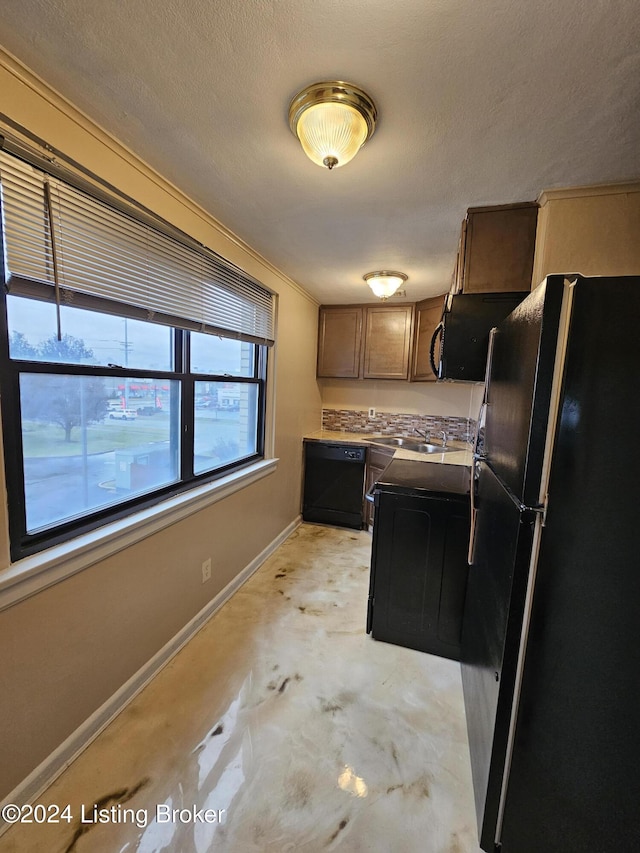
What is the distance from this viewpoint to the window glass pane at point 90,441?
48.5 inches

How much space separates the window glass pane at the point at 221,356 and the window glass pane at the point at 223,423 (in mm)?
87

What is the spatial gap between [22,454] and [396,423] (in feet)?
10.7

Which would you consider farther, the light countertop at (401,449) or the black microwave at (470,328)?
the light countertop at (401,449)

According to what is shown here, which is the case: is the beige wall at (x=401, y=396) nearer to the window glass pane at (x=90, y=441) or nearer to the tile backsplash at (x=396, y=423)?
the tile backsplash at (x=396, y=423)

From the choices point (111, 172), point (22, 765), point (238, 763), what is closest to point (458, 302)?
point (111, 172)

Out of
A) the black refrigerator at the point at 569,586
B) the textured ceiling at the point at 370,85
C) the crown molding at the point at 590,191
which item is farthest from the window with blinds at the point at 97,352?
the crown molding at the point at 590,191

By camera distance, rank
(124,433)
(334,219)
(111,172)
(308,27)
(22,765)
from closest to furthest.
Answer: (308,27) → (22,765) → (111,172) → (124,433) → (334,219)

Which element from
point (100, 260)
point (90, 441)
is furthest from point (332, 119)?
point (90, 441)

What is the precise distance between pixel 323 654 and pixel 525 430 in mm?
1598

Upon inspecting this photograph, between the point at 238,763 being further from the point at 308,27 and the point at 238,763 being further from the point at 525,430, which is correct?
the point at 308,27

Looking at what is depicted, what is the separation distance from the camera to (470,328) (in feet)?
5.64

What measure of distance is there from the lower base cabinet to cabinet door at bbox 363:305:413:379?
1.92 metres

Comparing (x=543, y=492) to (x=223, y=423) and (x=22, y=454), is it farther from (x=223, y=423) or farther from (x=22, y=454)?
(x=223, y=423)

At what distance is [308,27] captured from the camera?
0.86m
